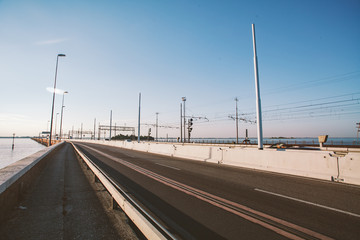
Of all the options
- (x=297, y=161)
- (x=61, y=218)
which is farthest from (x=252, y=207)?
(x=297, y=161)

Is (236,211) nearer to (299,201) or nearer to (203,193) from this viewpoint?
(203,193)

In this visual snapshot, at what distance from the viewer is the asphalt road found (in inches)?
133

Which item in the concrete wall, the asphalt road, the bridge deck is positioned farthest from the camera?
the concrete wall

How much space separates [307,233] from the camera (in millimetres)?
3293

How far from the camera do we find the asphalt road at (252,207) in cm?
338

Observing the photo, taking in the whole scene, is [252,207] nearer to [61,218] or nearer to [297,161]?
[61,218]

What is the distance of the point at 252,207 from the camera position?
452 centimetres

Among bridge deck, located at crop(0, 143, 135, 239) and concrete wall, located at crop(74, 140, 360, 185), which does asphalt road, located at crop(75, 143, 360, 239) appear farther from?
bridge deck, located at crop(0, 143, 135, 239)

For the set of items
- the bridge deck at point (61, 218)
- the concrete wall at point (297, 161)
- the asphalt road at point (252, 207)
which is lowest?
the bridge deck at point (61, 218)

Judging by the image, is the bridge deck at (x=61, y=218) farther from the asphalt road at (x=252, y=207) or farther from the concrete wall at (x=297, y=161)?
the concrete wall at (x=297, y=161)

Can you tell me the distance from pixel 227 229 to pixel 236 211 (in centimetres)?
90

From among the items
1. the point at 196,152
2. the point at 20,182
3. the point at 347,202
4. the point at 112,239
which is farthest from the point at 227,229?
the point at 196,152

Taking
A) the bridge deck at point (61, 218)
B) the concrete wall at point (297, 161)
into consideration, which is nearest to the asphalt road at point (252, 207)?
the concrete wall at point (297, 161)

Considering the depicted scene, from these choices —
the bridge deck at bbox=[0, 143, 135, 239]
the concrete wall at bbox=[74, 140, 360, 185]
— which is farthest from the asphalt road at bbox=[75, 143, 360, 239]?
the bridge deck at bbox=[0, 143, 135, 239]
